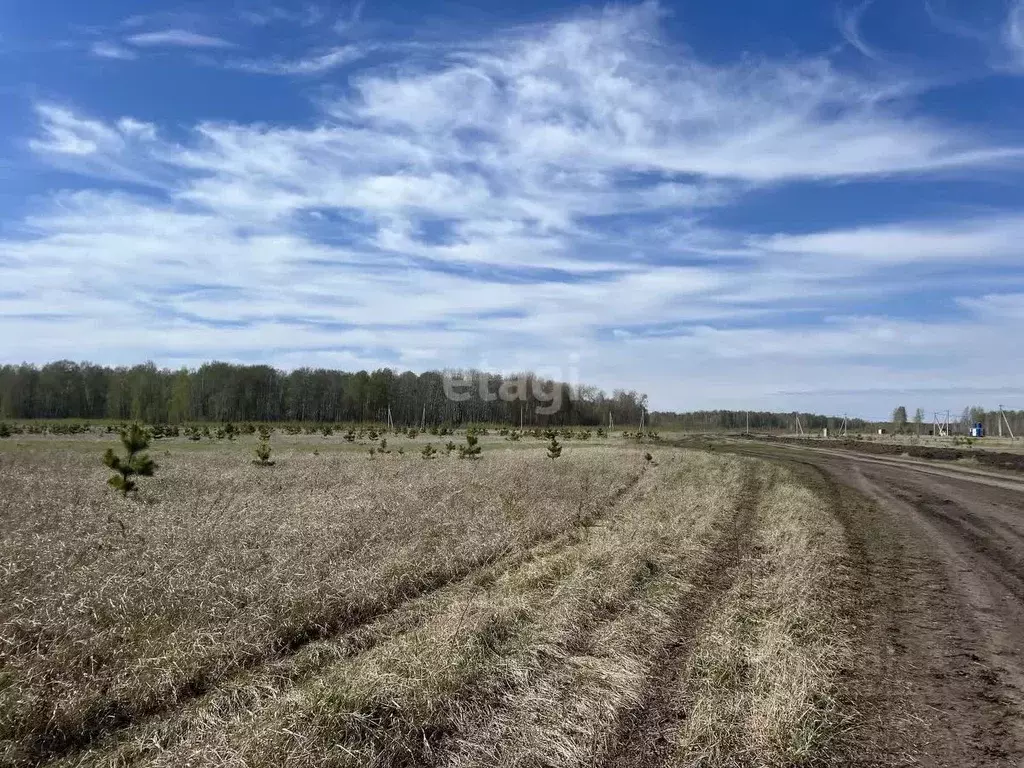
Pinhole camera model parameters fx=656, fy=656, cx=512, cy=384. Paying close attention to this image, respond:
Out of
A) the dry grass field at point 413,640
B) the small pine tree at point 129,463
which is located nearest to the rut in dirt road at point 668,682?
the dry grass field at point 413,640

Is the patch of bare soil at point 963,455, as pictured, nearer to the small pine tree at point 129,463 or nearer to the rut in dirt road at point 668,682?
the rut in dirt road at point 668,682

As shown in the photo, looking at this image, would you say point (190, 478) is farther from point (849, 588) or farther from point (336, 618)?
point (849, 588)

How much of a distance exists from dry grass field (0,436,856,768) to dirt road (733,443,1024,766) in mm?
312

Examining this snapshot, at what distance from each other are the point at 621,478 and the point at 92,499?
14905 millimetres

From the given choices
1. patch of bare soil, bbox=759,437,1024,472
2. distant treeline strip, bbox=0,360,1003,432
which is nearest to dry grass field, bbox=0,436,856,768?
patch of bare soil, bbox=759,437,1024,472

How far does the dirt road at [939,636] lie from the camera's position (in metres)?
4.54

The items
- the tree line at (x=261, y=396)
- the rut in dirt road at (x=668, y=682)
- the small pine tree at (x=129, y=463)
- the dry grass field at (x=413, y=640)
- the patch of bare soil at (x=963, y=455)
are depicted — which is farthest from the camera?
the tree line at (x=261, y=396)

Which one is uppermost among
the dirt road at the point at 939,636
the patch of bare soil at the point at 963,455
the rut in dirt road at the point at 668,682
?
the patch of bare soil at the point at 963,455

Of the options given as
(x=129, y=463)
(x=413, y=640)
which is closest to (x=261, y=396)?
(x=129, y=463)

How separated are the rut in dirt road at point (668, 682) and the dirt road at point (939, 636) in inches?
→ 50.8

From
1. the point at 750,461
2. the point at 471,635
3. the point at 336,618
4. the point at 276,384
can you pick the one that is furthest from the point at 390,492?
the point at 276,384

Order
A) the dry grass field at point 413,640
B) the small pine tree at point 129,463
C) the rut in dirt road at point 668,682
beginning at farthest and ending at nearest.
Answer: the small pine tree at point 129,463 → the dry grass field at point 413,640 → the rut in dirt road at point 668,682

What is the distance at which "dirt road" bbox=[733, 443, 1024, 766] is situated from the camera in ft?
14.9

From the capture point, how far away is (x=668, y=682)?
5461 mm
